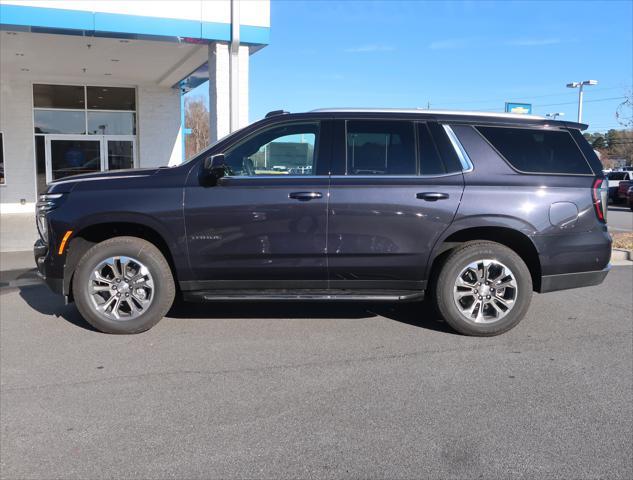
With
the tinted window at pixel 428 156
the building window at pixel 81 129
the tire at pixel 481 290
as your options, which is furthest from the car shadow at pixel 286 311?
the building window at pixel 81 129

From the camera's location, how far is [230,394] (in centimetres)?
411

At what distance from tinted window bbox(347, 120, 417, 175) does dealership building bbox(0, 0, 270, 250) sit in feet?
21.2

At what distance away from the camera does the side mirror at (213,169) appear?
5.14 metres

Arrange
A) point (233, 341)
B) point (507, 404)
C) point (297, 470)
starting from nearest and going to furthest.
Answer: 1. point (297, 470)
2. point (507, 404)
3. point (233, 341)

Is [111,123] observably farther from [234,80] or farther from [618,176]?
[618,176]

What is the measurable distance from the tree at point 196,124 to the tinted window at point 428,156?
2064 inches

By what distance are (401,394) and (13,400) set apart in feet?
8.96

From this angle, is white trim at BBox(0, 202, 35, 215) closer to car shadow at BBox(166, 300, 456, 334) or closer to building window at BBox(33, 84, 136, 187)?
building window at BBox(33, 84, 136, 187)

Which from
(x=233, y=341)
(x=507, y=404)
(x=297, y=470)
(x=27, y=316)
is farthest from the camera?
(x=27, y=316)

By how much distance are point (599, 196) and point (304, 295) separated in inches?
117

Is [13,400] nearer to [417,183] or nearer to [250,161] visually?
[250,161]

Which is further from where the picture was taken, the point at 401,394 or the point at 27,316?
the point at 27,316

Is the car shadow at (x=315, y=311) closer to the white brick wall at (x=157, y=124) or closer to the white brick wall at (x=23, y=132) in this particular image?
the white brick wall at (x=157, y=124)

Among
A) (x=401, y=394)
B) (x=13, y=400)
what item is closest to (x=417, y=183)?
(x=401, y=394)
